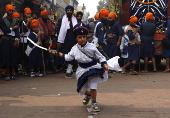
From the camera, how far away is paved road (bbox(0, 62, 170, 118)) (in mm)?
6113

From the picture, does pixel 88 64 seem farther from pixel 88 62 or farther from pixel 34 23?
pixel 34 23

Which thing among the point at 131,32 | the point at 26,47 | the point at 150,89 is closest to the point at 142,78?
the point at 131,32

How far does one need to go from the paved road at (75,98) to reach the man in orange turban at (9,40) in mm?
488

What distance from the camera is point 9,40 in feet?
34.8

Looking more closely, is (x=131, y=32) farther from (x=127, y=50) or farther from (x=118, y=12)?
(x=118, y=12)

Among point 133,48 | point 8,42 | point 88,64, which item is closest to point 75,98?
point 88,64

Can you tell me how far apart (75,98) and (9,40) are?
151 inches

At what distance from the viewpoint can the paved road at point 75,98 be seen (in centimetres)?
611

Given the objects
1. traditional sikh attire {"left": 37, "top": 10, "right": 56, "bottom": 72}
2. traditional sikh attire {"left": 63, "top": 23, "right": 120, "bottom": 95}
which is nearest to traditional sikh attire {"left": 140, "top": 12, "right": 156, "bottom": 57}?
traditional sikh attire {"left": 37, "top": 10, "right": 56, "bottom": 72}

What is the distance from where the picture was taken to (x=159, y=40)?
43.0 ft

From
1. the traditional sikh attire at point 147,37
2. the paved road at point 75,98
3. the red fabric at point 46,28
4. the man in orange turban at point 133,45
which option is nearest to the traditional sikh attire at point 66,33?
the red fabric at point 46,28

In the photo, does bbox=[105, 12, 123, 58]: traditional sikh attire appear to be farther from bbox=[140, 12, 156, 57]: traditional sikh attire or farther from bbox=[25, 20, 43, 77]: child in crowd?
bbox=[25, 20, 43, 77]: child in crowd

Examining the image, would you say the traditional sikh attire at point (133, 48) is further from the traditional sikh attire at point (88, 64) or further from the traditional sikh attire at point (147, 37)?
the traditional sikh attire at point (88, 64)

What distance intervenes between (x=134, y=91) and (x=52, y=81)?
2.78 meters
